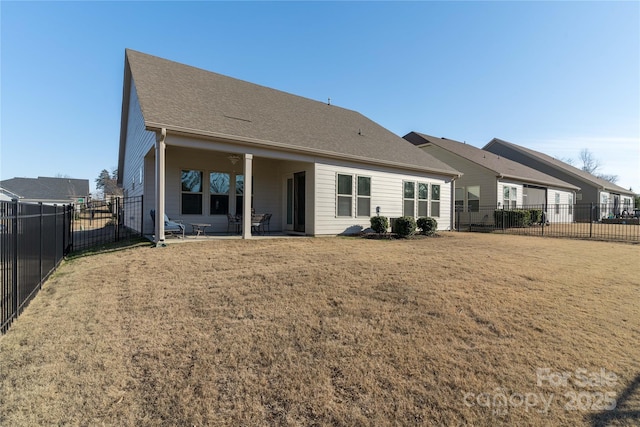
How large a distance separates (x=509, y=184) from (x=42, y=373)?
22.9m

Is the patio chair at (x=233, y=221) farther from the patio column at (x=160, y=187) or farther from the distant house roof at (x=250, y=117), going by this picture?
the patio column at (x=160, y=187)

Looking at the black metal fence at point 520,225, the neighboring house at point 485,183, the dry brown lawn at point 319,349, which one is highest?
the neighboring house at point 485,183

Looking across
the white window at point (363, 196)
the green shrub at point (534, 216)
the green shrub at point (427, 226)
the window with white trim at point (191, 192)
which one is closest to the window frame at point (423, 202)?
the green shrub at point (427, 226)

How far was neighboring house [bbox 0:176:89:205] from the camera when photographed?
35812 millimetres

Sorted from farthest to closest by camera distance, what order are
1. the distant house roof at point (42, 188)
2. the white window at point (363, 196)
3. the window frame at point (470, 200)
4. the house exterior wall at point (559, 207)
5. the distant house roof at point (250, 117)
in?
the distant house roof at point (42, 188), the house exterior wall at point (559, 207), the window frame at point (470, 200), the white window at point (363, 196), the distant house roof at point (250, 117)

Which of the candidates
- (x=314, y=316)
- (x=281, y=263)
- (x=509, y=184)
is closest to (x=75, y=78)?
(x=281, y=263)

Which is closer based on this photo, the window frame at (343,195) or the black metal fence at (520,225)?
the window frame at (343,195)

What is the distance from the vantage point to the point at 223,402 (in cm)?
262

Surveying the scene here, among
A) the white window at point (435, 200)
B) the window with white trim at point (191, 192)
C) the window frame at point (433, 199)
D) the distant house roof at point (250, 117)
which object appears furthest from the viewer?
the white window at point (435, 200)

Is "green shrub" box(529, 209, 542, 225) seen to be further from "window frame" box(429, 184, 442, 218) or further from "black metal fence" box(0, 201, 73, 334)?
"black metal fence" box(0, 201, 73, 334)

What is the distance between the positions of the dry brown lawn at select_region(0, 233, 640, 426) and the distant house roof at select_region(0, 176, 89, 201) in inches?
1646

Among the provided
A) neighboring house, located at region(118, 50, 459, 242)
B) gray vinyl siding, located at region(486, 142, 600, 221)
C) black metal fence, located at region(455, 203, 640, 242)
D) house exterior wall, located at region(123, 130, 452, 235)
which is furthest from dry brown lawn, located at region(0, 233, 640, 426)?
gray vinyl siding, located at region(486, 142, 600, 221)

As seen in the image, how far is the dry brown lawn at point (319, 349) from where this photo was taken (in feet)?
8.52

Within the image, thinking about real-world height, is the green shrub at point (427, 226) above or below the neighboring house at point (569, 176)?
below
